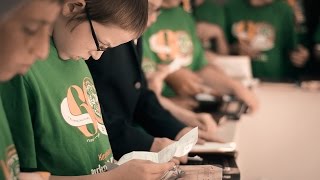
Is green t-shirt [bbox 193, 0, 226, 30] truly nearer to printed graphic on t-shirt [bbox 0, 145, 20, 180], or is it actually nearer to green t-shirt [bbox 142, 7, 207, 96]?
green t-shirt [bbox 142, 7, 207, 96]

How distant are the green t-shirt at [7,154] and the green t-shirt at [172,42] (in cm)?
108

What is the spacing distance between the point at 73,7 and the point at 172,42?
1.20m

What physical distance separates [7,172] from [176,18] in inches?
60.2

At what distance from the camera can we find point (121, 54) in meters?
1.41

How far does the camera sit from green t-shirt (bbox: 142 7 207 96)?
2.06m

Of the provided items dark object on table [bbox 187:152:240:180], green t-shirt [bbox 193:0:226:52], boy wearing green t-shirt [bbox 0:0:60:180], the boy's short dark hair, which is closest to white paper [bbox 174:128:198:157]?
dark object on table [bbox 187:152:240:180]

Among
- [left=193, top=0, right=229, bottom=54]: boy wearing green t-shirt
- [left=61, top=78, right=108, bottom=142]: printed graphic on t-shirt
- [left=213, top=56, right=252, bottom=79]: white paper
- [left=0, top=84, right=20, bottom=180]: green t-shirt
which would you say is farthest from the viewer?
[left=193, top=0, right=229, bottom=54]: boy wearing green t-shirt

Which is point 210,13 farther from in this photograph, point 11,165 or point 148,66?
point 11,165

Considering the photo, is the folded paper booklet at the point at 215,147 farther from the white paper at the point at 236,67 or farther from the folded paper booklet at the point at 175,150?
the white paper at the point at 236,67

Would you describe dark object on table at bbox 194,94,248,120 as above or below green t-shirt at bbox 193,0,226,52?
below

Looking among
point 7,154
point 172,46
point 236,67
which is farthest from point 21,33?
point 236,67

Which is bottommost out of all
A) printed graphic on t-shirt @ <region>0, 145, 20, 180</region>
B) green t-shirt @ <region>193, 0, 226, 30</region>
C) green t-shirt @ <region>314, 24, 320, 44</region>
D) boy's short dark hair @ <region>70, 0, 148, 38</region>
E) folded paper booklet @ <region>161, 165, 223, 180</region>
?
folded paper booklet @ <region>161, 165, 223, 180</region>

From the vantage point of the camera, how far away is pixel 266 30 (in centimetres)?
292

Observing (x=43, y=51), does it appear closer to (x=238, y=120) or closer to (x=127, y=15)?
(x=127, y=15)
